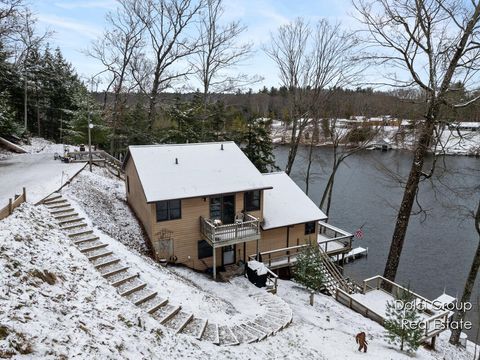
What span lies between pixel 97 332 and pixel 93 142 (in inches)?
1169

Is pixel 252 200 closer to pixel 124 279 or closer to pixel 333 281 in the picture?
pixel 333 281

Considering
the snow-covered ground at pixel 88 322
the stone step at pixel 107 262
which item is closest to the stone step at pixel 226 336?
the snow-covered ground at pixel 88 322

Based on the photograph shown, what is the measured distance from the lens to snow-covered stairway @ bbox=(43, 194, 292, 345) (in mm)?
9398

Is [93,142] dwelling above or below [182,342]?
above

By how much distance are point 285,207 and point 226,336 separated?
11.0 meters

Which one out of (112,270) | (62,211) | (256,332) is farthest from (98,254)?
(256,332)

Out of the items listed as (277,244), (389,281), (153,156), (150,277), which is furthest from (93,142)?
(389,281)

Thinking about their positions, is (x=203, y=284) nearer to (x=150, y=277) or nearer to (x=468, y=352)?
(x=150, y=277)

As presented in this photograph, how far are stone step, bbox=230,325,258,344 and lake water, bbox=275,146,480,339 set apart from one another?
9.12 meters

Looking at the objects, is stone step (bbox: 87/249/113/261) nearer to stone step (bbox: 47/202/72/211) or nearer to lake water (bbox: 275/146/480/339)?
stone step (bbox: 47/202/72/211)

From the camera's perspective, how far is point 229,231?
1609cm

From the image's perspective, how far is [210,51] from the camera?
26.2 meters

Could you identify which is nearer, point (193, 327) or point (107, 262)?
point (193, 327)

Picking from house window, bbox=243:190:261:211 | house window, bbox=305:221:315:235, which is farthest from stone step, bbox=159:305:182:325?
house window, bbox=305:221:315:235
